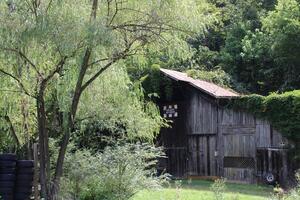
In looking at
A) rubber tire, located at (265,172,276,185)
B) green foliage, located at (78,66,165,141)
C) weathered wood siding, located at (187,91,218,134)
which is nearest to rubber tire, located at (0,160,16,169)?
green foliage, located at (78,66,165,141)

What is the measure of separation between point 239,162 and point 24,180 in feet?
39.2

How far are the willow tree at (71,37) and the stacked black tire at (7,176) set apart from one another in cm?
94

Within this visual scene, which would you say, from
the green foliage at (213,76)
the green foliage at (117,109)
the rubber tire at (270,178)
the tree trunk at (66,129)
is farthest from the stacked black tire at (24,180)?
the green foliage at (213,76)

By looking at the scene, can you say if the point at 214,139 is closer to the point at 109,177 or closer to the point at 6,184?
the point at 109,177

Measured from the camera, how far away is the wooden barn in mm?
20234

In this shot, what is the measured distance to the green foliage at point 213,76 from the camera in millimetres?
24320

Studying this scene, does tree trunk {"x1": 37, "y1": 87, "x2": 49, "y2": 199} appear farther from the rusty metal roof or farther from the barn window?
the barn window

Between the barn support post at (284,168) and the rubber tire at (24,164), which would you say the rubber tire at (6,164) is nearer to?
the rubber tire at (24,164)

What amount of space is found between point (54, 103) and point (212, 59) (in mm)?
19010

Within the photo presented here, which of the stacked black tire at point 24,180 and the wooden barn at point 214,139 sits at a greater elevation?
the wooden barn at point 214,139

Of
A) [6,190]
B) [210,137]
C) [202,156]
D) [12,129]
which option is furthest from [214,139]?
[6,190]

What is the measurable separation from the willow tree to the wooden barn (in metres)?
10.9

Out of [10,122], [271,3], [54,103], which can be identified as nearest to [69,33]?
[54,103]

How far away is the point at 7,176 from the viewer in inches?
440
